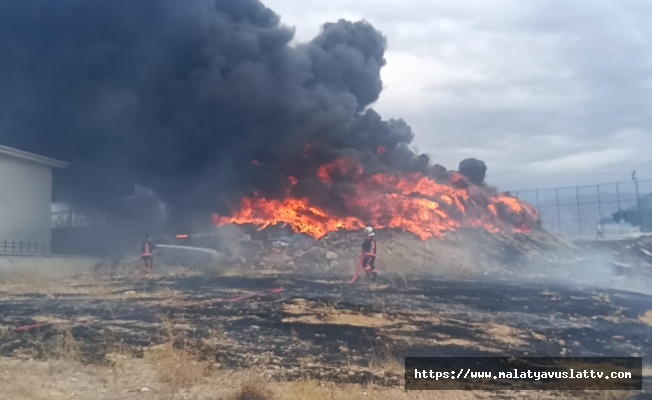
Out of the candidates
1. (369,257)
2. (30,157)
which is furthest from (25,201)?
(369,257)

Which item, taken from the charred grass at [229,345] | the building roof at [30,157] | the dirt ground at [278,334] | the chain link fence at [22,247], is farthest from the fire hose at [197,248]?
the charred grass at [229,345]

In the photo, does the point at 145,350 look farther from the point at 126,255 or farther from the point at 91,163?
the point at 91,163

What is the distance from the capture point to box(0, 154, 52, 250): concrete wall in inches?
807

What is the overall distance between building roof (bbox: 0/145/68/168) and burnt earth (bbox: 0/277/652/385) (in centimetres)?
964

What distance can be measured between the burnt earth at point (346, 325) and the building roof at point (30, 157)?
9638mm

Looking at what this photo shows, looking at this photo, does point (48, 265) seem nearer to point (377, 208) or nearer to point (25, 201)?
point (25, 201)

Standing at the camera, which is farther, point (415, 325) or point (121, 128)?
point (121, 128)

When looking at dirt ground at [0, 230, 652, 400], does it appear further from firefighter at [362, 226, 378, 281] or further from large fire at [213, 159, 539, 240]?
large fire at [213, 159, 539, 240]

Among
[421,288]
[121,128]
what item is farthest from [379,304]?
[121,128]

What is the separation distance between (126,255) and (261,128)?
8370 mm

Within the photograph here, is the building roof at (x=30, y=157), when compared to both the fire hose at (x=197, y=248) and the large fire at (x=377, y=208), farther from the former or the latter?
the large fire at (x=377, y=208)

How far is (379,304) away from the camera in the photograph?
1166 centimetres

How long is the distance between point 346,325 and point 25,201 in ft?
57.1

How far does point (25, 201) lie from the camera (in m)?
21.6
